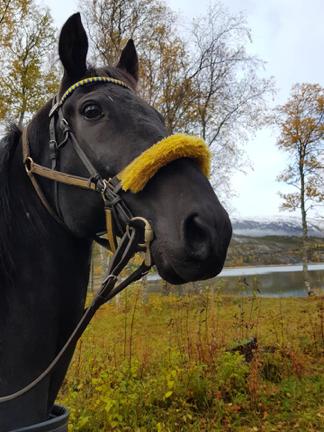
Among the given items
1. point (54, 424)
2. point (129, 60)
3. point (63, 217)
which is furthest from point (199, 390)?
point (129, 60)

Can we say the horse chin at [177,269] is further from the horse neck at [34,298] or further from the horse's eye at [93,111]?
the horse's eye at [93,111]

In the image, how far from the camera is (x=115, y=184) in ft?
5.69

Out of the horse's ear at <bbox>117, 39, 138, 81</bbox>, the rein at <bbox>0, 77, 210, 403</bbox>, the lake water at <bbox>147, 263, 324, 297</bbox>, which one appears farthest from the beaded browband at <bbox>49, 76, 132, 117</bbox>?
the lake water at <bbox>147, 263, 324, 297</bbox>

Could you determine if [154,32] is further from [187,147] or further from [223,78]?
[187,147]

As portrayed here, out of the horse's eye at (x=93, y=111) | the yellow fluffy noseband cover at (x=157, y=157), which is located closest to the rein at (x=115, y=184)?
the yellow fluffy noseband cover at (x=157, y=157)

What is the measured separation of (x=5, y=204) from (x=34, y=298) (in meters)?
0.48

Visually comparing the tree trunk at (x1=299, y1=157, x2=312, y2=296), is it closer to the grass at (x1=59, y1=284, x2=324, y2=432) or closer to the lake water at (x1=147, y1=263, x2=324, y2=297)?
the lake water at (x1=147, y1=263, x2=324, y2=297)

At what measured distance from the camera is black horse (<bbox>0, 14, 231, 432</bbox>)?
5.47 ft

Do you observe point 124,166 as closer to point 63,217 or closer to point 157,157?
point 157,157

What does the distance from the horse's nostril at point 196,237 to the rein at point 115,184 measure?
0.19 m

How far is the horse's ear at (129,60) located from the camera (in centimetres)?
249

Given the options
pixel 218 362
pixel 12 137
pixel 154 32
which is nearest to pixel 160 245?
pixel 12 137

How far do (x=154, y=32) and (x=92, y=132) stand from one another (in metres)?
15.4

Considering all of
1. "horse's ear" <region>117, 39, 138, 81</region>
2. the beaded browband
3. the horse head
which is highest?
"horse's ear" <region>117, 39, 138, 81</region>
